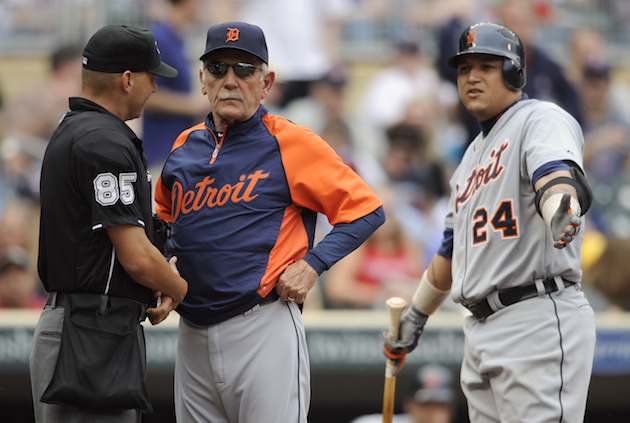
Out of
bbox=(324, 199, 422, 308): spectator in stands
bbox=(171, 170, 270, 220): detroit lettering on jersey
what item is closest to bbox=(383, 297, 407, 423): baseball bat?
bbox=(171, 170, 270, 220): detroit lettering on jersey

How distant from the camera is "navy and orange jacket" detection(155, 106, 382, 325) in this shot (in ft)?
13.8

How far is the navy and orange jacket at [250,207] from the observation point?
4191mm

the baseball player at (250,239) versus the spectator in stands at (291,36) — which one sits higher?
the spectator in stands at (291,36)

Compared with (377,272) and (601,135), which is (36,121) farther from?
(601,135)

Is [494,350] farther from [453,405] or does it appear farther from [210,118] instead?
[453,405]

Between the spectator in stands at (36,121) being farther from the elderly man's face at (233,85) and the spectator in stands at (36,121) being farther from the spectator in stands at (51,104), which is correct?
the elderly man's face at (233,85)

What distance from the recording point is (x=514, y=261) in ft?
13.8

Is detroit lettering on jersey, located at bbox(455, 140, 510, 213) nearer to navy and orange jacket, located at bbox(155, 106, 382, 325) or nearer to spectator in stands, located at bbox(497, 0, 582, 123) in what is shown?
navy and orange jacket, located at bbox(155, 106, 382, 325)

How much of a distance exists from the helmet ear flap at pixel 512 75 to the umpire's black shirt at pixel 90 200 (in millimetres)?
1409

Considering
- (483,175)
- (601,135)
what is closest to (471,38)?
(483,175)

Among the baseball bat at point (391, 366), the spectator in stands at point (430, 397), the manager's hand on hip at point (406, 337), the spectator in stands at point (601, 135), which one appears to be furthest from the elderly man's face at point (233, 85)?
the spectator in stands at point (601, 135)

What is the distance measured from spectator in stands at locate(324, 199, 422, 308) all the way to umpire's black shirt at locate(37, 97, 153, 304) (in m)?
3.55

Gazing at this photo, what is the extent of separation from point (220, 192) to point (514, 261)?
1.10 meters

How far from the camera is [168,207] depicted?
455 cm
